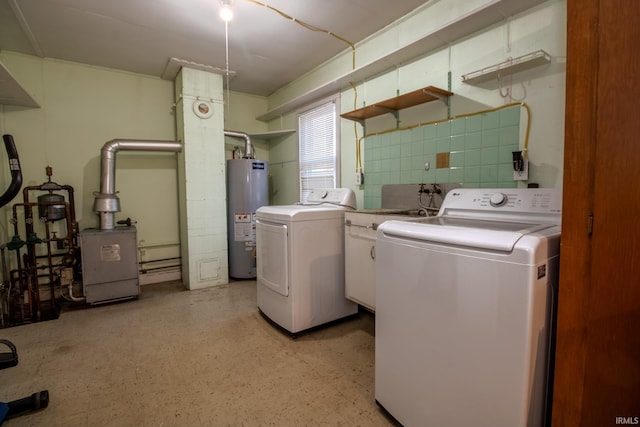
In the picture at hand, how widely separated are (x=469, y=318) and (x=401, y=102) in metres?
1.93

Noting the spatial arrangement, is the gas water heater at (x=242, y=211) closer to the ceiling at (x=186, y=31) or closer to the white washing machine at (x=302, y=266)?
the ceiling at (x=186, y=31)

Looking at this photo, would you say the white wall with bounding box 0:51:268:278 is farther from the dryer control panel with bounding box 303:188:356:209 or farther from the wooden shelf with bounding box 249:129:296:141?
the dryer control panel with bounding box 303:188:356:209

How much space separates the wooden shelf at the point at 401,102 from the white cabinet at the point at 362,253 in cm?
91

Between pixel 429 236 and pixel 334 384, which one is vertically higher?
pixel 429 236

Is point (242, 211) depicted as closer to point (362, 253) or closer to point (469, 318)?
point (362, 253)

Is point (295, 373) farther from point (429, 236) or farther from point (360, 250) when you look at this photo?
point (429, 236)

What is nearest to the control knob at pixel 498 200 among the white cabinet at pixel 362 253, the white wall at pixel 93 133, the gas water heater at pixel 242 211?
the white cabinet at pixel 362 253

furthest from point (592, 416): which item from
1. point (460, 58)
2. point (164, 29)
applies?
point (164, 29)

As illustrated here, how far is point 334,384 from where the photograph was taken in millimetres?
1825

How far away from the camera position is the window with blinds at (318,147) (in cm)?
353

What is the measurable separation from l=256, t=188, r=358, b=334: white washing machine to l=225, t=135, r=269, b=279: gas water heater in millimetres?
1368

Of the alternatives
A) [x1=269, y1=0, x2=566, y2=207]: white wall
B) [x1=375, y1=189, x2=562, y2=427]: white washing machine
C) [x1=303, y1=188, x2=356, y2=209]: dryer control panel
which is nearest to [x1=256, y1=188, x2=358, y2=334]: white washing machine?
[x1=303, y1=188, x2=356, y2=209]: dryer control panel

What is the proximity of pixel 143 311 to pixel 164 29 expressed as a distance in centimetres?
272

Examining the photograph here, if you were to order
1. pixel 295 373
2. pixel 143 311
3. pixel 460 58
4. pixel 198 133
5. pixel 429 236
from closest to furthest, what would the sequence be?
1. pixel 429 236
2. pixel 295 373
3. pixel 460 58
4. pixel 143 311
5. pixel 198 133
